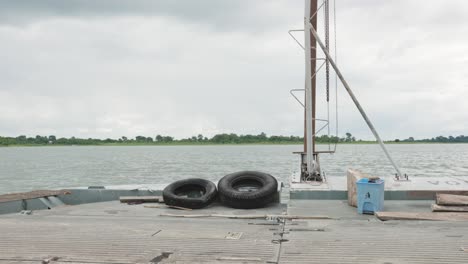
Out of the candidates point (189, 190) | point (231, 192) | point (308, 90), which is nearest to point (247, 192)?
point (231, 192)

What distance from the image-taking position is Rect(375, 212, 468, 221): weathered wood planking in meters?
7.02

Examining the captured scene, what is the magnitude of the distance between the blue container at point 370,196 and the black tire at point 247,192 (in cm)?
195

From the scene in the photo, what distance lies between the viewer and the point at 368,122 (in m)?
10.4

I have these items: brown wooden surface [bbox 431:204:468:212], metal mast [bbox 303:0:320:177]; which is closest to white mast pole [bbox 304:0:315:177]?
metal mast [bbox 303:0:320:177]

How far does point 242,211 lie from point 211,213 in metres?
0.60

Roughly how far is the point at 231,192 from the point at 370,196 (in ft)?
8.78

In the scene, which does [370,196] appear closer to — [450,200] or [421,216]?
[421,216]

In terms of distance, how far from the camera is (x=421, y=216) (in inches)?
281

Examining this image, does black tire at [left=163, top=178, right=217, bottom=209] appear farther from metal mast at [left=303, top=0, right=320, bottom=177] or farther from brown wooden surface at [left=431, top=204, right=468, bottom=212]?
brown wooden surface at [left=431, top=204, right=468, bottom=212]

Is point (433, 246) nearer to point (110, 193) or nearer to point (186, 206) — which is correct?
point (186, 206)

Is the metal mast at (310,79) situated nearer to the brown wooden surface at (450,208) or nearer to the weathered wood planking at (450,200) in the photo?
the weathered wood planking at (450,200)

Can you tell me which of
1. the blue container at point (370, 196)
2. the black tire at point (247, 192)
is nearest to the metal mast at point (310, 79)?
the black tire at point (247, 192)

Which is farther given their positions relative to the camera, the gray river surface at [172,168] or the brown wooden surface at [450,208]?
the gray river surface at [172,168]

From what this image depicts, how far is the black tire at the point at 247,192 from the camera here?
29.5ft
